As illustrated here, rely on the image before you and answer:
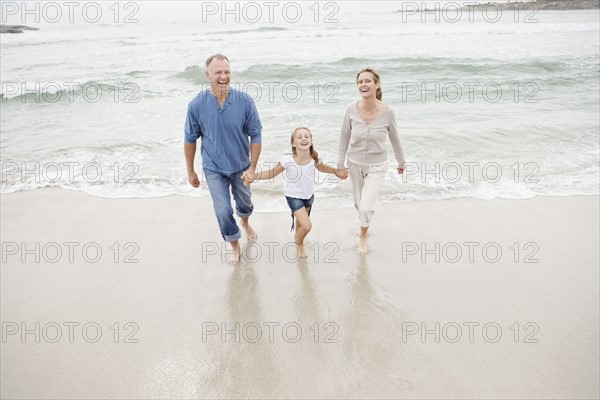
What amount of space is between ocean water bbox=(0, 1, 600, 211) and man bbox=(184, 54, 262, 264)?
1.43 m

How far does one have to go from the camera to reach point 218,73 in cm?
330

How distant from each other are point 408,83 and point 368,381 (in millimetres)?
12376

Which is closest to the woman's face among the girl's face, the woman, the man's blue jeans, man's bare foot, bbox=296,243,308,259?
the woman

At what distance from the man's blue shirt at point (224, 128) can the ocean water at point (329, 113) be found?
1.60 m

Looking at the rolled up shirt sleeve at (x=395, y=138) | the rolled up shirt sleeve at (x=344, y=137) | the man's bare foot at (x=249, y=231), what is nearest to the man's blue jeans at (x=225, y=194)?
the man's bare foot at (x=249, y=231)

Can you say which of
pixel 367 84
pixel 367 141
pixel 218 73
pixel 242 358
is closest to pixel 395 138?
pixel 367 141


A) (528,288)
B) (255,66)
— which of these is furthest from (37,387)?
(255,66)

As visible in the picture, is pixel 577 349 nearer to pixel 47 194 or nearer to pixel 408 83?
pixel 47 194

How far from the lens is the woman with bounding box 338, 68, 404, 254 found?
3.66 metres

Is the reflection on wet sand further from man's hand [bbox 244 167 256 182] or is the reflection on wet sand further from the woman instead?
the woman

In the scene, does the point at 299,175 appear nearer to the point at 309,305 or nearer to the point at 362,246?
the point at 362,246

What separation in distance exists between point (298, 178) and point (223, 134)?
2.68 ft

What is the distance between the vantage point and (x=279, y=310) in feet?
11.0

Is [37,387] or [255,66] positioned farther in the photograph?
[255,66]
